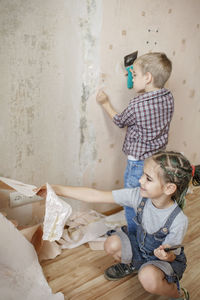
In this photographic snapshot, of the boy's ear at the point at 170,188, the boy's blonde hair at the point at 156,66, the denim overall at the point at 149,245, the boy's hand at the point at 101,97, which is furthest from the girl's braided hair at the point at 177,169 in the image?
the boy's hand at the point at 101,97

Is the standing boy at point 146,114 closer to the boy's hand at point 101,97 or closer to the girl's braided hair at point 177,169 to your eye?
the boy's hand at point 101,97

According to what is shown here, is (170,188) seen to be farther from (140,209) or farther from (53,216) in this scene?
(53,216)

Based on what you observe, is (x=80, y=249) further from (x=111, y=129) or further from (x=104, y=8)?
(x=104, y=8)

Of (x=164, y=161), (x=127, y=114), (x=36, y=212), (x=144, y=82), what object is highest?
(x=144, y=82)

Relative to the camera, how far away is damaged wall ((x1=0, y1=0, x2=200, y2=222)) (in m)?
1.25

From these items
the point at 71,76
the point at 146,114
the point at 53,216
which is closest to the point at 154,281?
the point at 53,216

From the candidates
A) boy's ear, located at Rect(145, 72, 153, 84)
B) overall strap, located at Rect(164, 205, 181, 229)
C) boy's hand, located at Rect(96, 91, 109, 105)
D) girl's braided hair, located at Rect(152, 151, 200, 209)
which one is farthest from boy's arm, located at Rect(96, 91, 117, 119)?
overall strap, located at Rect(164, 205, 181, 229)

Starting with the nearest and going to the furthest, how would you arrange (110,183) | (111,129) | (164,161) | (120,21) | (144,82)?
(164,161) < (144,82) < (120,21) < (111,129) < (110,183)

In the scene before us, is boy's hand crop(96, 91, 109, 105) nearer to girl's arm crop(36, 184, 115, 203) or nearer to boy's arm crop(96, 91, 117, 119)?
boy's arm crop(96, 91, 117, 119)

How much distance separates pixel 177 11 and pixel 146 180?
129cm

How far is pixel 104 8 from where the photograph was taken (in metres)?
1.42

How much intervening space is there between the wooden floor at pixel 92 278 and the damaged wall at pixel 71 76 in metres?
0.34

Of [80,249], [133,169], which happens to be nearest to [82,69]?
[133,169]

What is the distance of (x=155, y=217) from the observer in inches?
47.1
